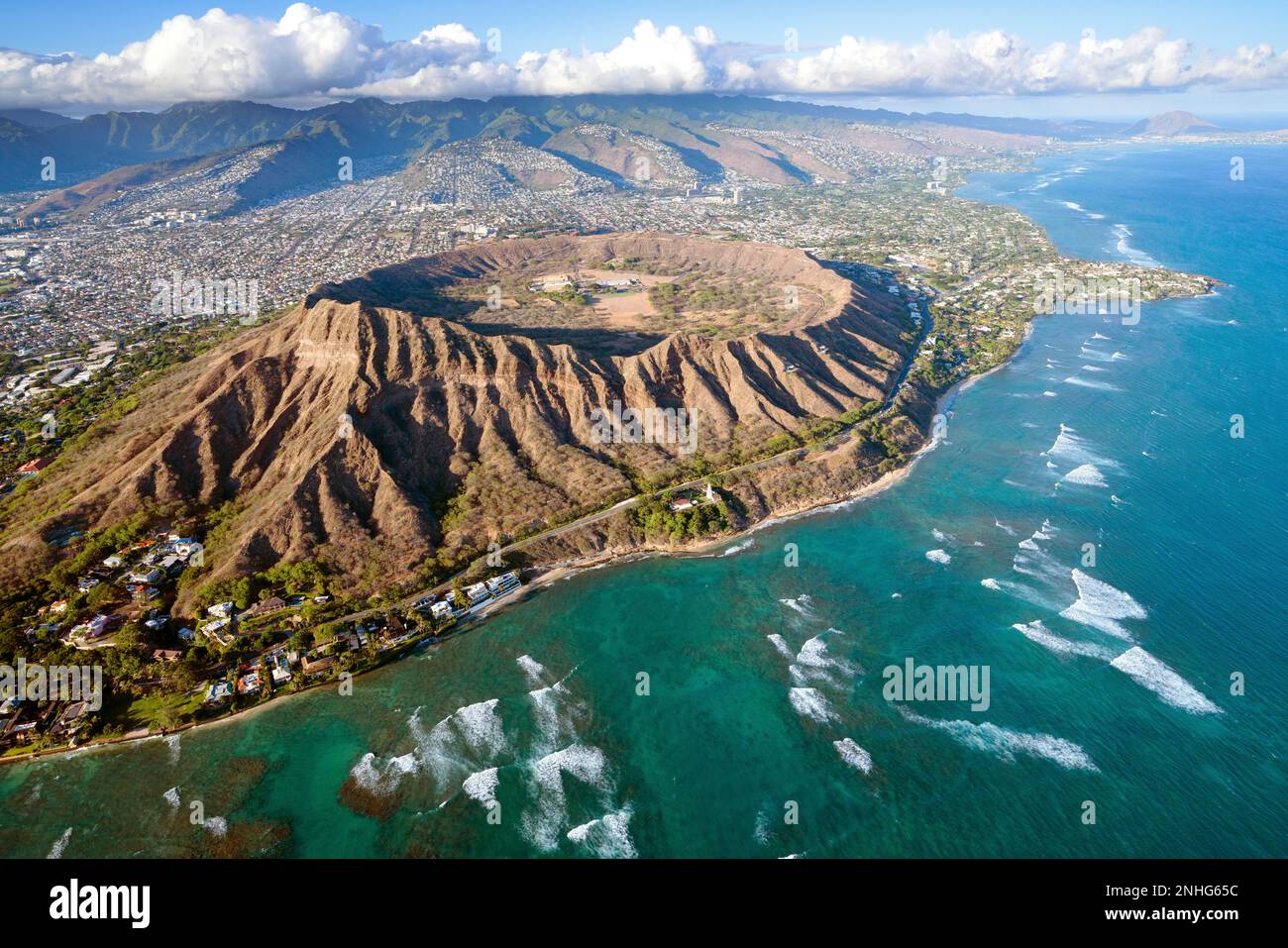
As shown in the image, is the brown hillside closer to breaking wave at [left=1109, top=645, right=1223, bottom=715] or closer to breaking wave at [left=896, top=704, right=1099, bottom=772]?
breaking wave at [left=896, top=704, right=1099, bottom=772]

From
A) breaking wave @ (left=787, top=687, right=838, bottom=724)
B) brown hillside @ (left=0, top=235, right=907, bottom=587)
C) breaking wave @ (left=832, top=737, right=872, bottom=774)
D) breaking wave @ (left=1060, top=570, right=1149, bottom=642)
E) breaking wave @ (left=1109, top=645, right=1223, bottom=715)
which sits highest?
brown hillside @ (left=0, top=235, right=907, bottom=587)

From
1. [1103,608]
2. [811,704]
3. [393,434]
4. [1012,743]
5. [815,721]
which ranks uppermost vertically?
[393,434]

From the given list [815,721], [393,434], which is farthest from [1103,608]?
[393,434]

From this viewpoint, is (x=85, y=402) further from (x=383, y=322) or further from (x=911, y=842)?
(x=911, y=842)

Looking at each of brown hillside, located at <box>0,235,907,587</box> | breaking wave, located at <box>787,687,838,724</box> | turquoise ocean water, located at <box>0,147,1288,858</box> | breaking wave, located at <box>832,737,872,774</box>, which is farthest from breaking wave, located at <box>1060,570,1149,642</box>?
brown hillside, located at <box>0,235,907,587</box>

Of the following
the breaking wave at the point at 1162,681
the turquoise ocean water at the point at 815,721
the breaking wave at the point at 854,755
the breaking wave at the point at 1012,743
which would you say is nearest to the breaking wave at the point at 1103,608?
the turquoise ocean water at the point at 815,721

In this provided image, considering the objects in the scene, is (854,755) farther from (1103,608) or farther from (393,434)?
(393,434)

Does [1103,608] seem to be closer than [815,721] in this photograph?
No

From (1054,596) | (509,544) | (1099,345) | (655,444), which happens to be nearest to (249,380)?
(509,544)

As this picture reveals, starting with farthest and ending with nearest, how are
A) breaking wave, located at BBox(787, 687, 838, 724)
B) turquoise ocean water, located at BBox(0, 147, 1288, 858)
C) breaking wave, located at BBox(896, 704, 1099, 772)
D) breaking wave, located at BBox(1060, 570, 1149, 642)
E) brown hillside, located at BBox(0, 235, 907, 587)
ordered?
brown hillside, located at BBox(0, 235, 907, 587) → breaking wave, located at BBox(1060, 570, 1149, 642) → breaking wave, located at BBox(787, 687, 838, 724) → breaking wave, located at BBox(896, 704, 1099, 772) → turquoise ocean water, located at BBox(0, 147, 1288, 858)
